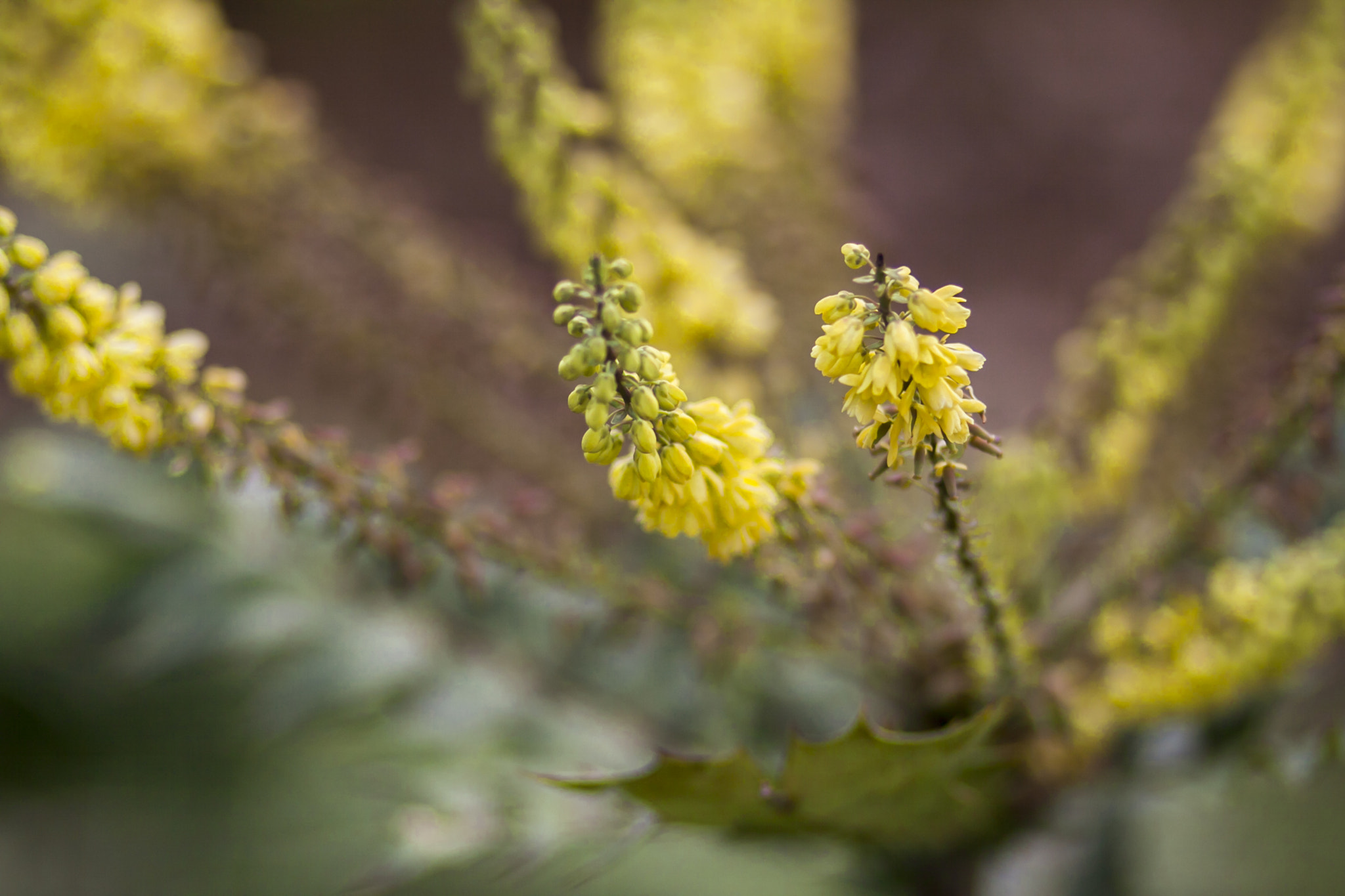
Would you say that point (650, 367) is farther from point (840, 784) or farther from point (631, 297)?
point (840, 784)

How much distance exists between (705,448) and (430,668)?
1.21 feet

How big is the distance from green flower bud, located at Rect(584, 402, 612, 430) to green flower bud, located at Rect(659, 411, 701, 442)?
2 centimetres

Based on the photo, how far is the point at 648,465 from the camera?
27cm

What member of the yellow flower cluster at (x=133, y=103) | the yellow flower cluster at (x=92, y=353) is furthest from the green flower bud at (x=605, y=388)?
the yellow flower cluster at (x=133, y=103)

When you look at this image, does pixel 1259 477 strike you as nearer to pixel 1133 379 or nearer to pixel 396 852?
pixel 1133 379

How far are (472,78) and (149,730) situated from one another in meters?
0.69

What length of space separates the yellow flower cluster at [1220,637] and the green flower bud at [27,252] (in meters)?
0.52

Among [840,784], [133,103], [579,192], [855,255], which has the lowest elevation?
[840,784]

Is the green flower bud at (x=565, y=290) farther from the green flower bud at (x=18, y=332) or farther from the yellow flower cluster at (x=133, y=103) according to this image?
the yellow flower cluster at (x=133, y=103)

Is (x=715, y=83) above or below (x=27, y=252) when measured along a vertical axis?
above

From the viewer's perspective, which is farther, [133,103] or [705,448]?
[133,103]

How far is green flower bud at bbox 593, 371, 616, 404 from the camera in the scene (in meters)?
0.26

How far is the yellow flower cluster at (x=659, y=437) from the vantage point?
262 millimetres

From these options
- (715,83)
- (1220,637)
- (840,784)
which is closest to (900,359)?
(840,784)
